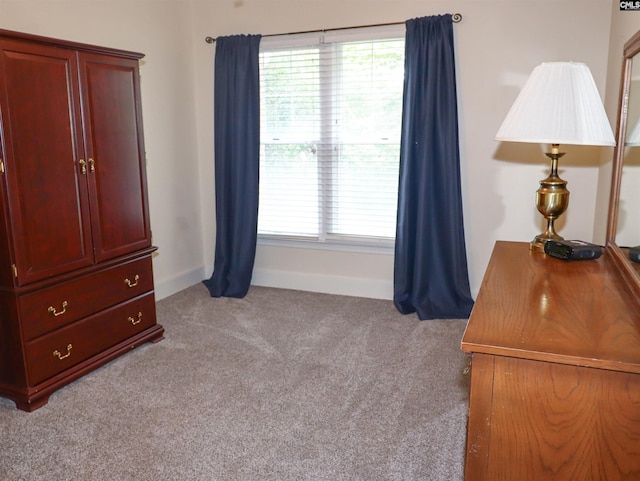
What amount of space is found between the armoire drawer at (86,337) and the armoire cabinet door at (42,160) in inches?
12.5

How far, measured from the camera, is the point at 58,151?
2412 millimetres

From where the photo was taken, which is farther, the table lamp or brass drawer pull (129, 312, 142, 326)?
brass drawer pull (129, 312, 142, 326)

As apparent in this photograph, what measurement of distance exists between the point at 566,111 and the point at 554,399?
105cm

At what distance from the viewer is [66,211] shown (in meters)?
2.47

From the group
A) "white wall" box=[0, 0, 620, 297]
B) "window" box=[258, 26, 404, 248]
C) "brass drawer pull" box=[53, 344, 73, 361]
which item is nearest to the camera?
"brass drawer pull" box=[53, 344, 73, 361]

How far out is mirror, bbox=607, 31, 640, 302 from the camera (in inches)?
65.6

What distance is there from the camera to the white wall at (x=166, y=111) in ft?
11.0

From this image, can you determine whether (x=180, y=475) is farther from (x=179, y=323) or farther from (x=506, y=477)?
(x=179, y=323)

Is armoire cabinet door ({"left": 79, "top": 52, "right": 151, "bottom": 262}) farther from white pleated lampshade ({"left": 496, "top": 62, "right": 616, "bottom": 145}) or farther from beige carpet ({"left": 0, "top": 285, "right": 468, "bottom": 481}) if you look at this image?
white pleated lampshade ({"left": 496, "top": 62, "right": 616, "bottom": 145})

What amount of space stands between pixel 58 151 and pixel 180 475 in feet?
5.12

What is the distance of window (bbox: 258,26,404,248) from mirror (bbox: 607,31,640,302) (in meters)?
1.81

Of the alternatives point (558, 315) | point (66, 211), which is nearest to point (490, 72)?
point (558, 315)

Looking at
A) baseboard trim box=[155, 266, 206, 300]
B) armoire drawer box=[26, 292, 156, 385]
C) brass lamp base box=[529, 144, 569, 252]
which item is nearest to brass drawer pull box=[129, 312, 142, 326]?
armoire drawer box=[26, 292, 156, 385]

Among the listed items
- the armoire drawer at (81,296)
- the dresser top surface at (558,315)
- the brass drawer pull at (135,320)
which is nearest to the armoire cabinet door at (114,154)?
the armoire drawer at (81,296)
